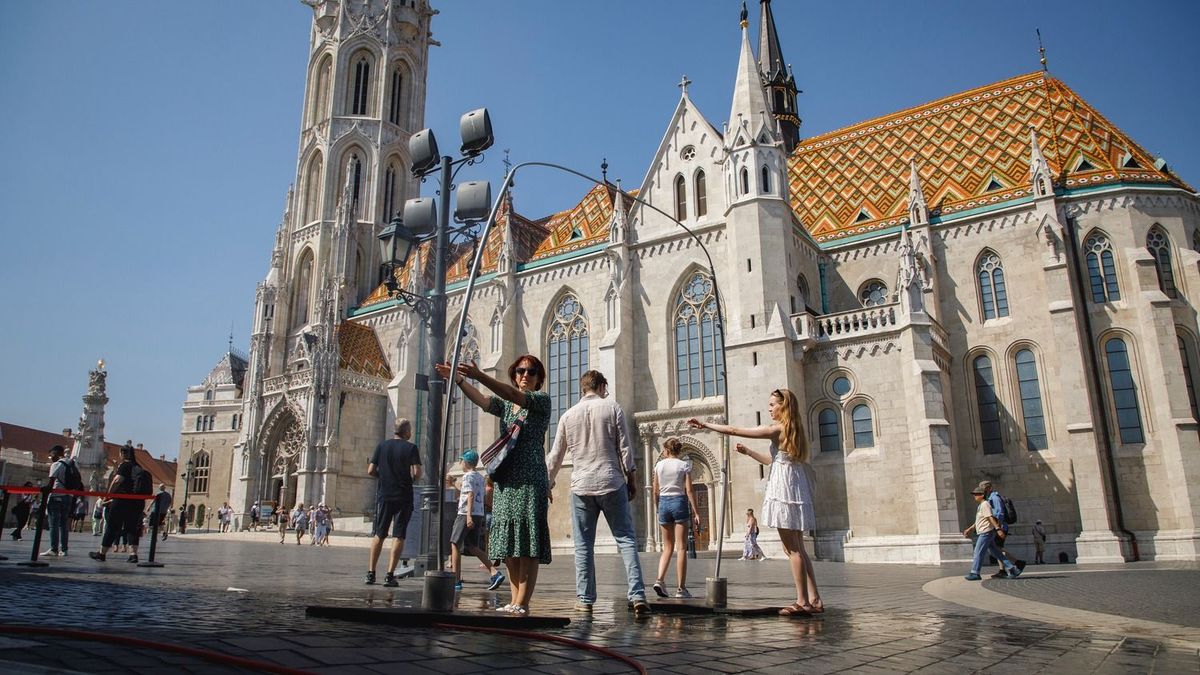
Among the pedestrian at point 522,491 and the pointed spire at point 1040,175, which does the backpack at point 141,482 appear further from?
the pointed spire at point 1040,175

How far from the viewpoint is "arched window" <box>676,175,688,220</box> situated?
28719 millimetres

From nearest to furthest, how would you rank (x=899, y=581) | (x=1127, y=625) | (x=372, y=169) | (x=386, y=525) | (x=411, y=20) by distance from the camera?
1. (x=1127, y=625)
2. (x=386, y=525)
3. (x=899, y=581)
4. (x=372, y=169)
5. (x=411, y=20)

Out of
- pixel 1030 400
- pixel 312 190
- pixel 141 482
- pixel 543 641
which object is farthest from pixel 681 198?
pixel 543 641

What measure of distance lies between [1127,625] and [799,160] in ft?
101

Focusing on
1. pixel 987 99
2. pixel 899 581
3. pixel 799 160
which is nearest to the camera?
pixel 899 581

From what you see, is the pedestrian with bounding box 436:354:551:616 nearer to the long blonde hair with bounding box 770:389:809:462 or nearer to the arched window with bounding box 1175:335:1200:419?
the long blonde hair with bounding box 770:389:809:462

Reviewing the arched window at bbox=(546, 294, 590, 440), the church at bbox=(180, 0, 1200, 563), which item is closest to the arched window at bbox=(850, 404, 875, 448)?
the church at bbox=(180, 0, 1200, 563)

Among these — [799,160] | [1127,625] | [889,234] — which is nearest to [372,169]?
[799,160]

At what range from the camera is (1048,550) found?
2233cm

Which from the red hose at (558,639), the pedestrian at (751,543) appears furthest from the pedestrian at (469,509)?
the pedestrian at (751,543)

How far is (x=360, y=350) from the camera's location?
38062 mm

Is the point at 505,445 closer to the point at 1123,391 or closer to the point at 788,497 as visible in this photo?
the point at 788,497

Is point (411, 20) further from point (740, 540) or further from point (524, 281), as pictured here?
point (740, 540)

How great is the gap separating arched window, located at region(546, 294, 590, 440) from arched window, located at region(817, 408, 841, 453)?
32.1 feet
